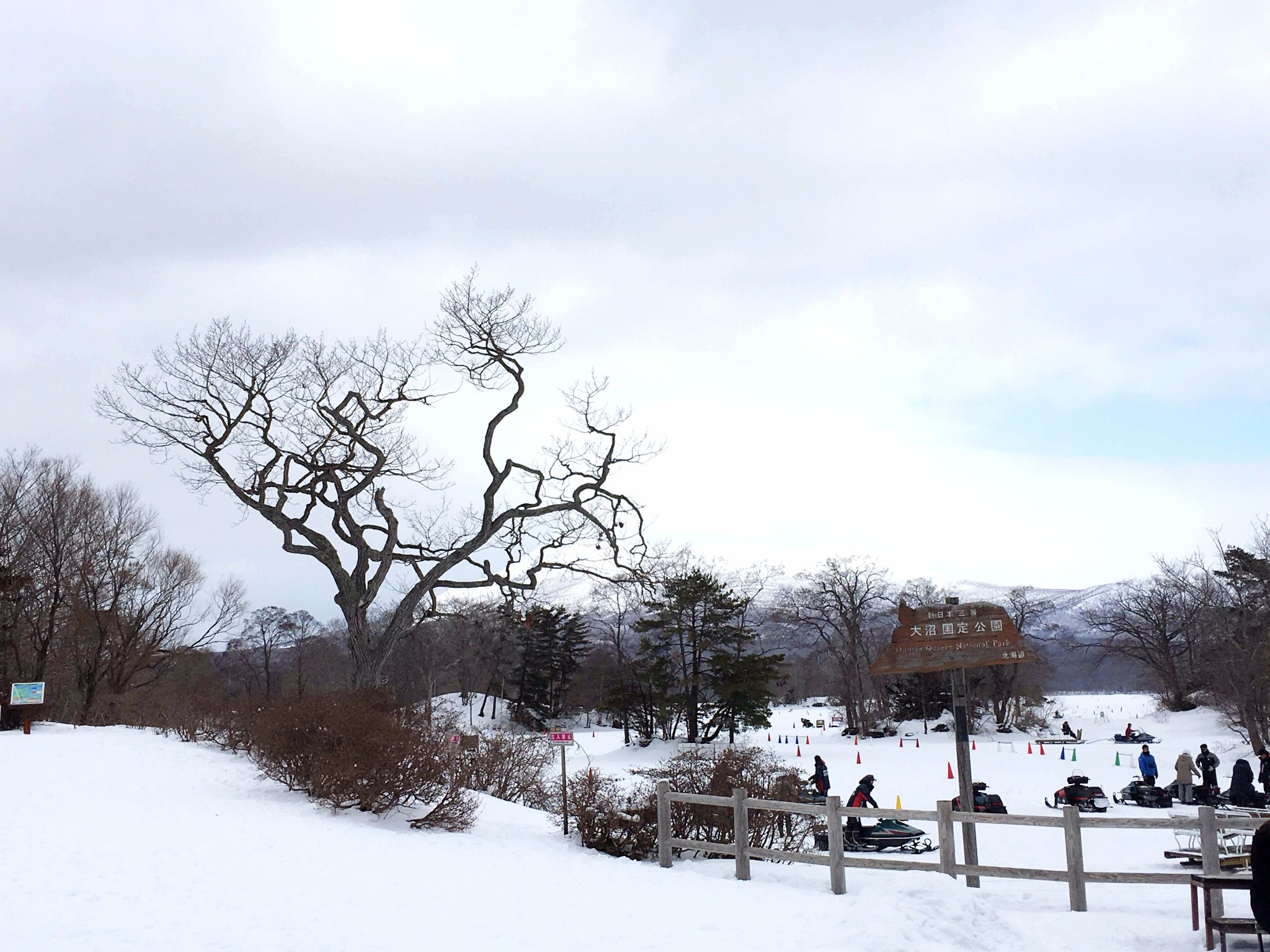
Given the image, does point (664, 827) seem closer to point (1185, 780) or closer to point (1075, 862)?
point (1075, 862)

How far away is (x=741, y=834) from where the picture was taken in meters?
11.7

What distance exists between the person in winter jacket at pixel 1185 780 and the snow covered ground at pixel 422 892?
6754mm

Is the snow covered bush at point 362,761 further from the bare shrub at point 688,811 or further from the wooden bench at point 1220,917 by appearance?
the wooden bench at point 1220,917

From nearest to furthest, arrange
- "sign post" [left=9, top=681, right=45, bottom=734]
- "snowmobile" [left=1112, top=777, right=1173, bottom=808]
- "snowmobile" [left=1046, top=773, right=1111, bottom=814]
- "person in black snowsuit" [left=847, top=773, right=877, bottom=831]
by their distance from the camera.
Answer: "person in black snowsuit" [left=847, top=773, right=877, bottom=831] → "snowmobile" [left=1046, top=773, right=1111, bottom=814] → "snowmobile" [left=1112, top=777, right=1173, bottom=808] → "sign post" [left=9, top=681, right=45, bottom=734]

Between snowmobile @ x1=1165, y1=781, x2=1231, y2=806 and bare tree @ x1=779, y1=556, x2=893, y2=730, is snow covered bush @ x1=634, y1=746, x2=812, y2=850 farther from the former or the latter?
bare tree @ x1=779, y1=556, x2=893, y2=730

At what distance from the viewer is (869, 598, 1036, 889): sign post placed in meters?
11.7

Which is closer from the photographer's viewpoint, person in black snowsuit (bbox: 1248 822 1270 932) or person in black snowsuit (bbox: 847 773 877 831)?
person in black snowsuit (bbox: 1248 822 1270 932)

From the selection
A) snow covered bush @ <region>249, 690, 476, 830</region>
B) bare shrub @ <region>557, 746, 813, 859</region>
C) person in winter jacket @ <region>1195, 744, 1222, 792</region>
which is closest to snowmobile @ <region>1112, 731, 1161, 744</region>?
person in winter jacket @ <region>1195, 744, 1222, 792</region>

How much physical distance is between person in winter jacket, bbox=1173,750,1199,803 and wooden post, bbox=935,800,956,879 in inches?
589

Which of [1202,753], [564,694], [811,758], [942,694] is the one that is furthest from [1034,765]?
[564,694]

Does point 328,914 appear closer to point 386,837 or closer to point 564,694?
point 386,837

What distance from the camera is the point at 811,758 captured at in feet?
129

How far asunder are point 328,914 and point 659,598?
1567 inches

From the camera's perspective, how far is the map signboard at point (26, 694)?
2492 centimetres
